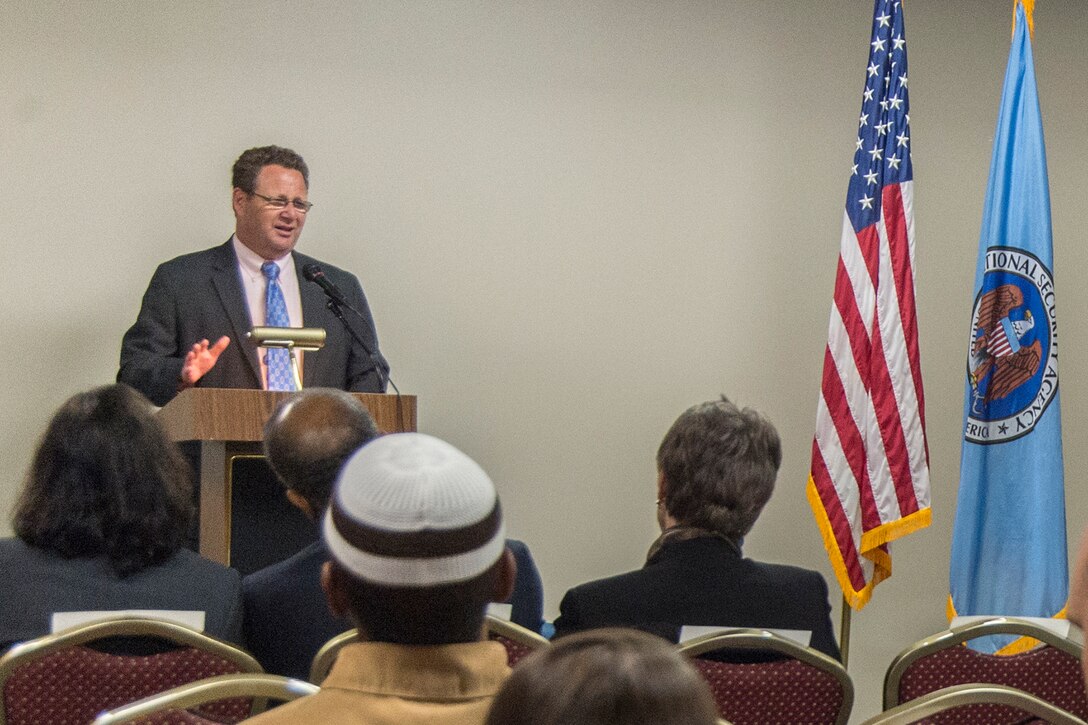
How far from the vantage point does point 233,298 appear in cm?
465

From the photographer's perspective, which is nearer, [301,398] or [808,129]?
[301,398]

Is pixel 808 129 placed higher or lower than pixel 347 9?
lower

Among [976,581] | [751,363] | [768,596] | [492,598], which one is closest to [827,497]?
[976,581]

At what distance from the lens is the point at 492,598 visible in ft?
4.54

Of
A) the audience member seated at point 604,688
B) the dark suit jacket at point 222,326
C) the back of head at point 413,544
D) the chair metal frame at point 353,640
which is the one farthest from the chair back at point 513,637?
the dark suit jacket at point 222,326

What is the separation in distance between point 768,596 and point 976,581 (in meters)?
2.42

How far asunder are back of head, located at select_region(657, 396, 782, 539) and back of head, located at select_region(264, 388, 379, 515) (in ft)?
2.07

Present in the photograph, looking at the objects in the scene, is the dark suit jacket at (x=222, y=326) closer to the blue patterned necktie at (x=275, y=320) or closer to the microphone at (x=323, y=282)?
the blue patterned necktie at (x=275, y=320)

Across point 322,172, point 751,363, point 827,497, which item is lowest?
point 827,497

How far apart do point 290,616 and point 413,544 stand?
49.4 inches

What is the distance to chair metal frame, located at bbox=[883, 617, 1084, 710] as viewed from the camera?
245 centimetres

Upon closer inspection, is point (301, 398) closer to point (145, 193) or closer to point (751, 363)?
point (145, 193)

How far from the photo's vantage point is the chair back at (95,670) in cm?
200

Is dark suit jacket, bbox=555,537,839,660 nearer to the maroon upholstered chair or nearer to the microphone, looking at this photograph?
the maroon upholstered chair
